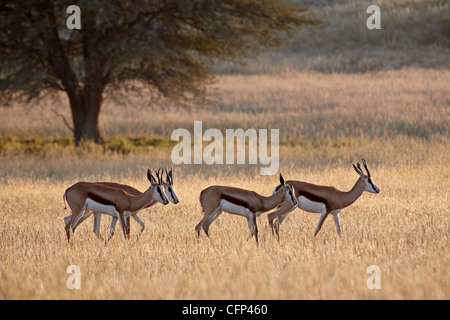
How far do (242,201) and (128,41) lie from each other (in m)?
16.4

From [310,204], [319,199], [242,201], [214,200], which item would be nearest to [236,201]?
[242,201]

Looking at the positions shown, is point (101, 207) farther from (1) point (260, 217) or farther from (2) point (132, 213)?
(1) point (260, 217)

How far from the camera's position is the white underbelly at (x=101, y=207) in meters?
10.4

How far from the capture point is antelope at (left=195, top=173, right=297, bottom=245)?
10.4 metres

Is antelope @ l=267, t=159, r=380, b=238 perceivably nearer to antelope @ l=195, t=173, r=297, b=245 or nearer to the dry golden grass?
antelope @ l=195, t=173, r=297, b=245

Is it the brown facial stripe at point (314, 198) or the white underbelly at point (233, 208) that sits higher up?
the brown facial stripe at point (314, 198)

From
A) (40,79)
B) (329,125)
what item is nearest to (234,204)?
(40,79)

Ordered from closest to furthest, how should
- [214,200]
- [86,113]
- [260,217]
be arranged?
[214,200] → [260,217] → [86,113]

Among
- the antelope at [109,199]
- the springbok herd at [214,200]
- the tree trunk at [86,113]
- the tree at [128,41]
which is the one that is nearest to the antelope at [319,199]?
the springbok herd at [214,200]

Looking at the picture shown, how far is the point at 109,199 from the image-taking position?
1037 centimetres

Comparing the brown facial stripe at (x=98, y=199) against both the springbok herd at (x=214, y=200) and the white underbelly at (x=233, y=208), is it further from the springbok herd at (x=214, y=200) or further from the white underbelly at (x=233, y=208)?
the white underbelly at (x=233, y=208)

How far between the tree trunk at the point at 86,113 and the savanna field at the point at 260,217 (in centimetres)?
93

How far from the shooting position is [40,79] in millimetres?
24516

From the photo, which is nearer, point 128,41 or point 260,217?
point 260,217
